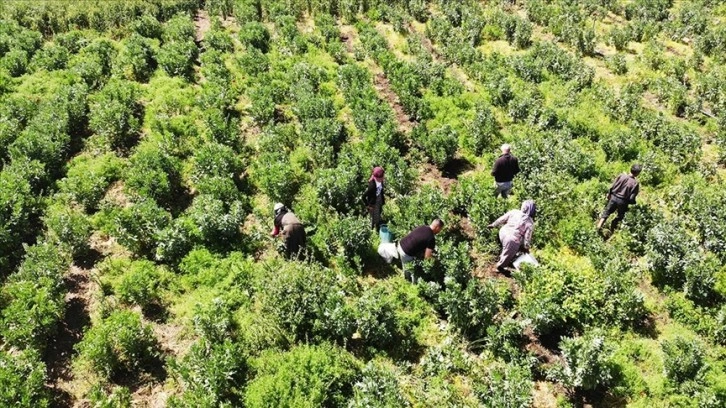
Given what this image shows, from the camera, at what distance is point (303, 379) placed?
888 cm

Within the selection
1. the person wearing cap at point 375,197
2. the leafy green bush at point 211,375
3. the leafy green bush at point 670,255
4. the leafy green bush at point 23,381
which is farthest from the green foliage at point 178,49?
the leafy green bush at point 670,255

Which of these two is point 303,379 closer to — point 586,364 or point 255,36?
point 586,364

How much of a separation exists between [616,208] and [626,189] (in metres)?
0.60

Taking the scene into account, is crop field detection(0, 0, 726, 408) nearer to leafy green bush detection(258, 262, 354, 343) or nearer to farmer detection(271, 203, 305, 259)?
leafy green bush detection(258, 262, 354, 343)

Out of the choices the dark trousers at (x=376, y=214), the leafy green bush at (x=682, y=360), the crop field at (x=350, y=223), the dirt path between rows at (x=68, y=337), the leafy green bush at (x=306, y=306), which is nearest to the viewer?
the leafy green bush at (x=682, y=360)

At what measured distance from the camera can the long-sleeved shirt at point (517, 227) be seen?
11.9 metres

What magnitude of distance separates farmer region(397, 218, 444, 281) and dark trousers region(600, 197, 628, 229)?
499 centimetres

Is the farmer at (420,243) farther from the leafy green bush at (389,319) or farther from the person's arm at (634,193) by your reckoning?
the person's arm at (634,193)

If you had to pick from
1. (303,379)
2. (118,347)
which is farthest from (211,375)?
(118,347)

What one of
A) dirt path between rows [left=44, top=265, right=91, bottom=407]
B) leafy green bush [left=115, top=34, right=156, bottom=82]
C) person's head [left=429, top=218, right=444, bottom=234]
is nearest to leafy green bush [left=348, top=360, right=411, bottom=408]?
person's head [left=429, top=218, right=444, bottom=234]

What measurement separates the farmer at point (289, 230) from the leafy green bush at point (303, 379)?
292 centimetres

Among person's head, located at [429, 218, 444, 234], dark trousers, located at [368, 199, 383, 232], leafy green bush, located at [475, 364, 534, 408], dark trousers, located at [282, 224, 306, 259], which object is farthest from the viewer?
dark trousers, located at [368, 199, 383, 232]

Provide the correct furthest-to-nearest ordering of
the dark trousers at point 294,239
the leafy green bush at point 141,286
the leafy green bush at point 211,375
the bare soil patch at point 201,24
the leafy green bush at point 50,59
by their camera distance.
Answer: the bare soil patch at point 201,24, the leafy green bush at point 50,59, the dark trousers at point 294,239, the leafy green bush at point 141,286, the leafy green bush at point 211,375

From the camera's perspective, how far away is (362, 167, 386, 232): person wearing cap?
12688mm
